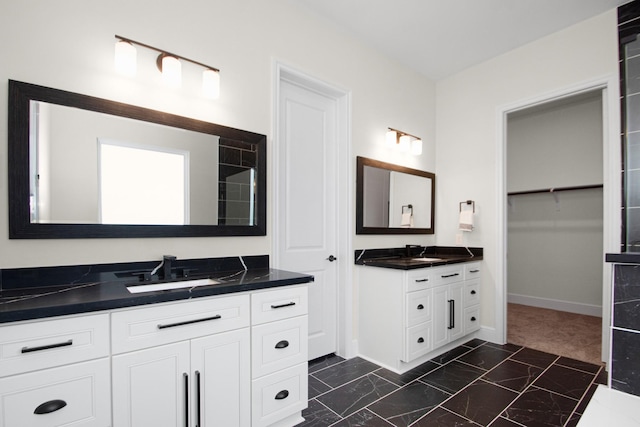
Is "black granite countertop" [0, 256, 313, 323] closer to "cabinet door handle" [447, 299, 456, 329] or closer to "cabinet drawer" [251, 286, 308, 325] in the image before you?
"cabinet drawer" [251, 286, 308, 325]

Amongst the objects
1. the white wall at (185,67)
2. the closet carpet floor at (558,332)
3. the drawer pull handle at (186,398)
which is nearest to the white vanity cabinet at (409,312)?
the white wall at (185,67)

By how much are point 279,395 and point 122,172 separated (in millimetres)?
1525

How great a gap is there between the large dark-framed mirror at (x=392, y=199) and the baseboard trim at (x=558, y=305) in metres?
2.29

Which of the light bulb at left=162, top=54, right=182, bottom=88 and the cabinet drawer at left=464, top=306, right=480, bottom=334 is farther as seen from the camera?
the cabinet drawer at left=464, top=306, right=480, bottom=334

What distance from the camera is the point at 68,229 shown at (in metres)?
1.59

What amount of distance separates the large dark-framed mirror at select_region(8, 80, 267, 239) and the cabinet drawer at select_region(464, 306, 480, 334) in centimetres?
233

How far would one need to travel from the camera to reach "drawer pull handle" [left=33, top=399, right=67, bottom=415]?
112 cm

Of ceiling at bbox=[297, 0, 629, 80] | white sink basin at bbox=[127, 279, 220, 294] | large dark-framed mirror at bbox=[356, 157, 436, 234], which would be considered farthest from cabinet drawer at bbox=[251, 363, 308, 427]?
ceiling at bbox=[297, 0, 629, 80]

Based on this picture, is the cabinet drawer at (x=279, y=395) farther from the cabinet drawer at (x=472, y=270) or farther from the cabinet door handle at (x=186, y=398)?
the cabinet drawer at (x=472, y=270)

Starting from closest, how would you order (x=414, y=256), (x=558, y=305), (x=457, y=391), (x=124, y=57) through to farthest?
(x=124, y=57)
(x=457, y=391)
(x=414, y=256)
(x=558, y=305)

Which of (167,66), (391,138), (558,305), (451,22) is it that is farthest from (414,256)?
(167,66)

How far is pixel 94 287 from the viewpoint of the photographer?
1.54 metres

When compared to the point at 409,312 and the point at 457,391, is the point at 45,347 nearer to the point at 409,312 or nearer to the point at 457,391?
the point at 409,312

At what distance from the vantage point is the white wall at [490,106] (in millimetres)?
2797
